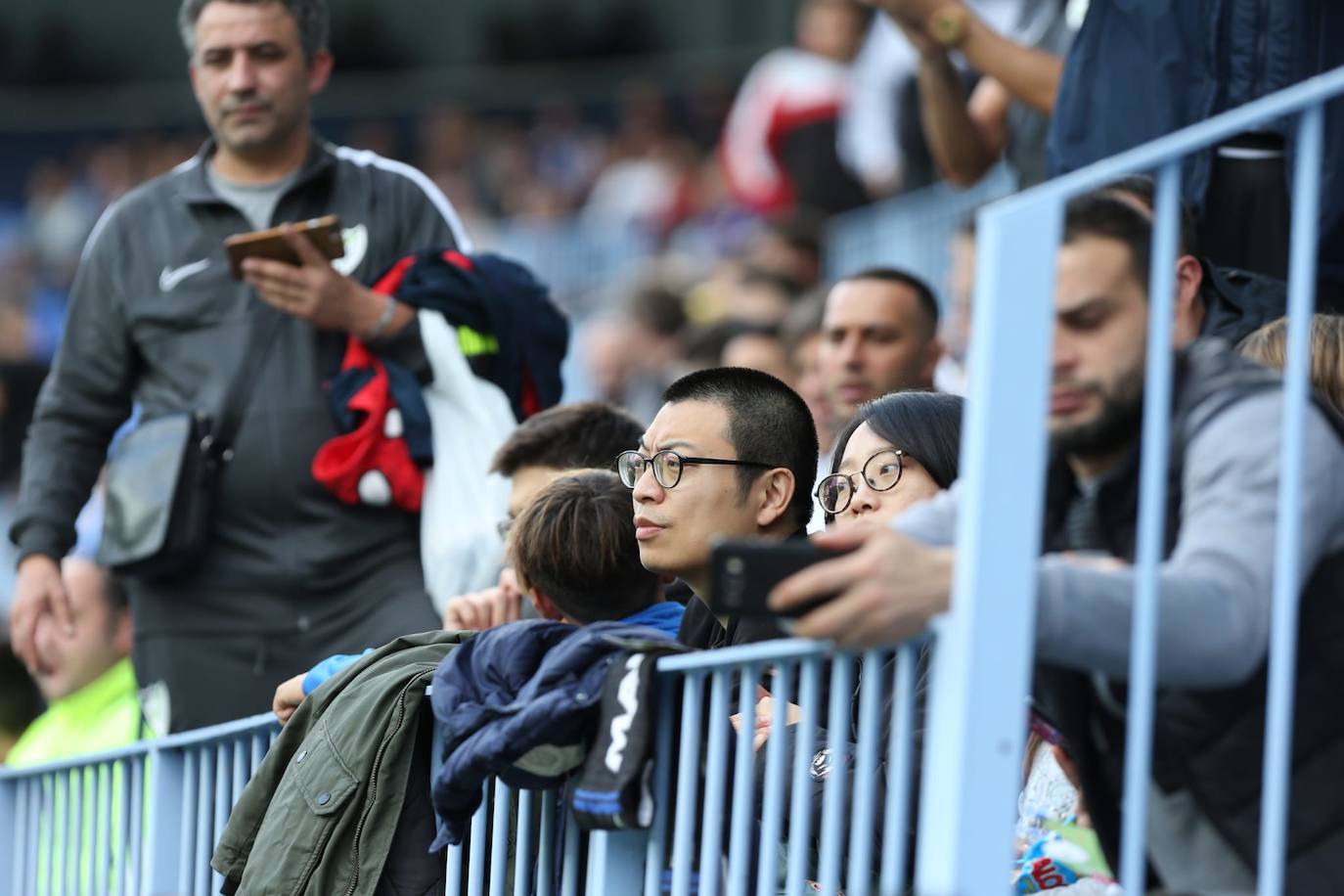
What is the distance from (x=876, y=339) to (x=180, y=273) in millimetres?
1873

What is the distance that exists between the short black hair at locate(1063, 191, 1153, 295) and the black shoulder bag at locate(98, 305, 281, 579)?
3133 millimetres

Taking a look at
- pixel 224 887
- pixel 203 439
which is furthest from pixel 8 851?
pixel 224 887

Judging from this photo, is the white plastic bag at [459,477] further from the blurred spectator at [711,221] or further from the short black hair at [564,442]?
the blurred spectator at [711,221]

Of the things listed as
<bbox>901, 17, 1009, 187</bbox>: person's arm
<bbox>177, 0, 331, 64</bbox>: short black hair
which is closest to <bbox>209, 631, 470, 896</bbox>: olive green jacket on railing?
<bbox>177, 0, 331, 64</bbox>: short black hair

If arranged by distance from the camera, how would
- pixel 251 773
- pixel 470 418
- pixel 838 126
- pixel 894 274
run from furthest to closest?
1. pixel 838 126
2. pixel 894 274
3. pixel 470 418
4. pixel 251 773

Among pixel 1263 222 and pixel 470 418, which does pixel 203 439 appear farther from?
pixel 1263 222

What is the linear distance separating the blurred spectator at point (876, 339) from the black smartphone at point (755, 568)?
323 centimetres

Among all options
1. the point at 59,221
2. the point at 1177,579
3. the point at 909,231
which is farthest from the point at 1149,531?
the point at 59,221

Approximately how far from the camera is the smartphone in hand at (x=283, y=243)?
509 cm

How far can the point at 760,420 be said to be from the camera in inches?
162

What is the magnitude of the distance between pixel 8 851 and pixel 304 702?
1.79m

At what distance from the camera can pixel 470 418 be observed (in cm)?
531

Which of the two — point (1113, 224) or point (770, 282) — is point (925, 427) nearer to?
point (1113, 224)

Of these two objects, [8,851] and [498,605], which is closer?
[498,605]
